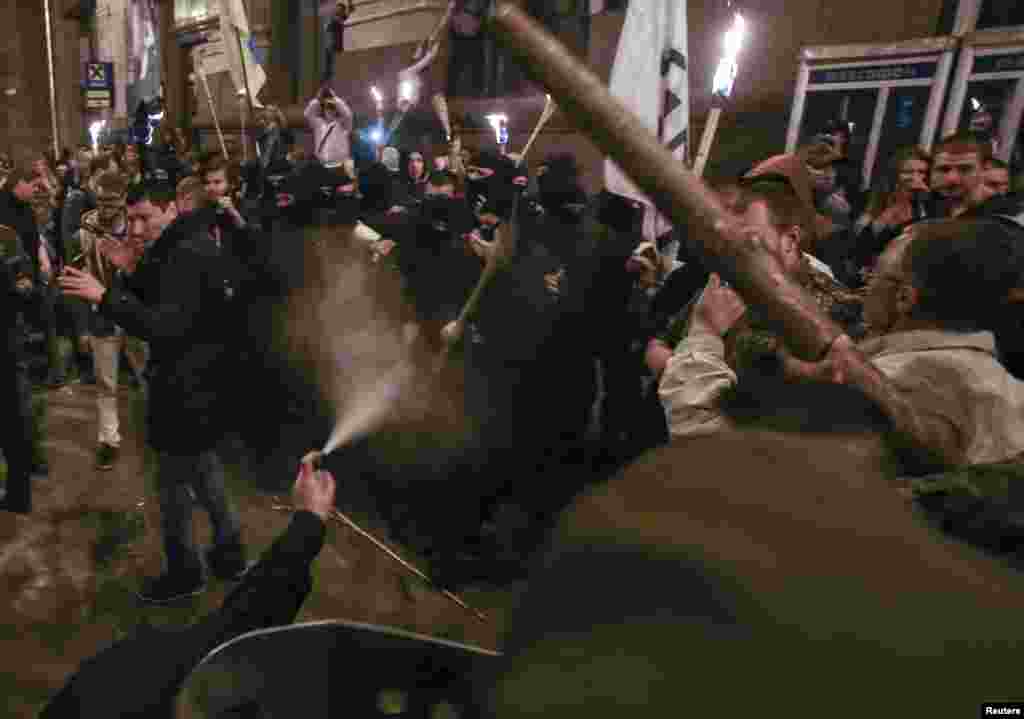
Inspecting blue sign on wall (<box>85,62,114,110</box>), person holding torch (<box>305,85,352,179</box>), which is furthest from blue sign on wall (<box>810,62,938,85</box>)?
blue sign on wall (<box>85,62,114,110</box>)

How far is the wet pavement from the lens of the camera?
3369 mm

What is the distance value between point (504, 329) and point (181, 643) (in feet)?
8.66

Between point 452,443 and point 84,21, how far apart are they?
31318mm

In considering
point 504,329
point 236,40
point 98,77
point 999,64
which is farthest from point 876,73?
point 98,77

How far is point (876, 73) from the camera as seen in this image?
309 inches

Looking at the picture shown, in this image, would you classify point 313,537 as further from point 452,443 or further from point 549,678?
point 452,443

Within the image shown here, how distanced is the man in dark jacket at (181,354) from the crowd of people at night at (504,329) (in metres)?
0.01

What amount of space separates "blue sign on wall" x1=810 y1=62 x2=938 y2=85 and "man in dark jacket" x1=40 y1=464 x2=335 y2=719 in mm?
8115

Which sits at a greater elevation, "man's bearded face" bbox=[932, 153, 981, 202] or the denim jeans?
"man's bearded face" bbox=[932, 153, 981, 202]

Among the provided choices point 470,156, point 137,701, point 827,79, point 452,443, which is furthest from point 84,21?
point 137,701

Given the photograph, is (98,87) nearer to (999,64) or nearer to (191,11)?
(191,11)

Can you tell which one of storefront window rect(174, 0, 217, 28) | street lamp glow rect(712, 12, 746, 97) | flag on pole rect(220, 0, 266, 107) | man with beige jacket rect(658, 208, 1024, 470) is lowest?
man with beige jacket rect(658, 208, 1024, 470)

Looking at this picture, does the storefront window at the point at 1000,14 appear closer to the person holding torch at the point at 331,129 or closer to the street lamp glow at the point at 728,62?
the street lamp glow at the point at 728,62

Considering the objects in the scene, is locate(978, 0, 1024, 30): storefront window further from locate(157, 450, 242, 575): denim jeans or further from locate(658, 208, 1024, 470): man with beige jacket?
locate(157, 450, 242, 575): denim jeans
